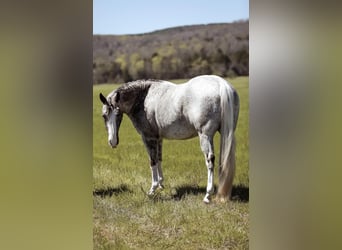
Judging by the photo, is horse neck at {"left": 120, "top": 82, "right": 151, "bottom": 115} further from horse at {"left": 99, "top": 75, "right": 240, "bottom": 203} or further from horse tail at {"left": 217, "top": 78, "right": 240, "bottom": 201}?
horse tail at {"left": 217, "top": 78, "right": 240, "bottom": 201}

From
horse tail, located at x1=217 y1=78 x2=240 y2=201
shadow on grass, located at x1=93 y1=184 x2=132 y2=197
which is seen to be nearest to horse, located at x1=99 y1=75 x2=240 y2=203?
horse tail, located at x1=217 y1=78 x2=240 y2=201

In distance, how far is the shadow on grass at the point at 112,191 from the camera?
3369mm

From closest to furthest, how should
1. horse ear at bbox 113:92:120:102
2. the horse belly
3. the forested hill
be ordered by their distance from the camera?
the forested hill
the horse belly
horse ear at bbox 113:92:120:102

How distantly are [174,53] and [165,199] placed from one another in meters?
0.95

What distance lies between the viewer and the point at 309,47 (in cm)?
299

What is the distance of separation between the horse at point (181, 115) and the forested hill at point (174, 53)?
0.08 meters

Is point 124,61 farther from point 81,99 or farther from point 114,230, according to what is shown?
point 114,230

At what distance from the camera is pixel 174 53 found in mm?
3303

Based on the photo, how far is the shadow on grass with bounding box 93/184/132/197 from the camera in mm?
3369

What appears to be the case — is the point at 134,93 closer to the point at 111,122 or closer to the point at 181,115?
the point at 111,122

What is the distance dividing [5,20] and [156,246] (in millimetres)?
1789

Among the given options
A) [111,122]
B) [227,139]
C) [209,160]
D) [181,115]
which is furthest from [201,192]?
[111,122]

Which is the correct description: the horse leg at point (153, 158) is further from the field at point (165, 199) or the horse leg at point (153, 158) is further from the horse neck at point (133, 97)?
the horse neck at point (133, 97)

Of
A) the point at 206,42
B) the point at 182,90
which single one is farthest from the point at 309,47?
the point at 182,90
